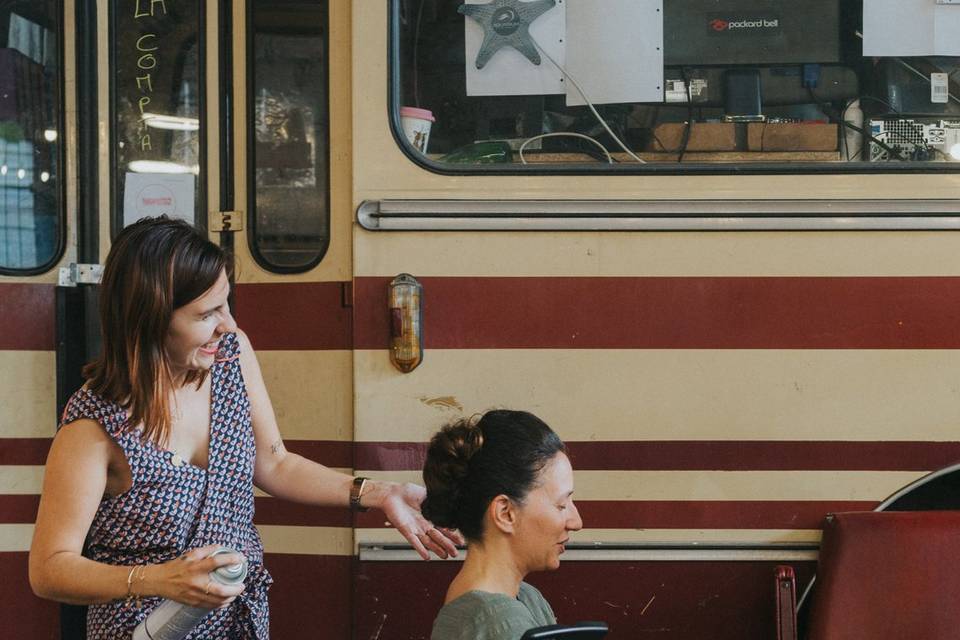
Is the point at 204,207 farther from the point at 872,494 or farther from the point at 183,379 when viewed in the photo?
the point at 872,494

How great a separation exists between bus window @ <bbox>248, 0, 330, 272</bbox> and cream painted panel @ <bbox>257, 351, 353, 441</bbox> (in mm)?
250

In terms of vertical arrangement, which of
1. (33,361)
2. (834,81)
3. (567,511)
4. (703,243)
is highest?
(834,81)

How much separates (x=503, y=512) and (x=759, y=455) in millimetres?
985

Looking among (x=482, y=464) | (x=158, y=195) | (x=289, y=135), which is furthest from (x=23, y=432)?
(x=482, y=464)

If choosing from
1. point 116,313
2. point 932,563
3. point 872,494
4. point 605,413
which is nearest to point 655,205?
point 605,413

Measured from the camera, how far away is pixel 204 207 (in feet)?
10.0

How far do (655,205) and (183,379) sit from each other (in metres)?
1.24

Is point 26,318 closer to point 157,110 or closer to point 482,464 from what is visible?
point 157,110

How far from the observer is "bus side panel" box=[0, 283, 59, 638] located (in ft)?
9.96

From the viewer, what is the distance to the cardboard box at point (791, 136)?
9.10ft

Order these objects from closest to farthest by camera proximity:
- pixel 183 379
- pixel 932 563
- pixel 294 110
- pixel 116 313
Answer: pixel 116 313 < pixel 183 379 < pixel 932 563 < pixel 294 110

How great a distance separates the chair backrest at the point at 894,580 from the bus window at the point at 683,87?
887 mm

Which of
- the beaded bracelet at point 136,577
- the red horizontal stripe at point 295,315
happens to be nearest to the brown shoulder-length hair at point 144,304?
the beaded bracelet at point 136,577

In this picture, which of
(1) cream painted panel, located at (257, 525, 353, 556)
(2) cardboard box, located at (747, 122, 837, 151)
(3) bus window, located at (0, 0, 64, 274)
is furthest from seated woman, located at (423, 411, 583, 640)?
(3) bus window, located at (0, 0, 64, 274)
